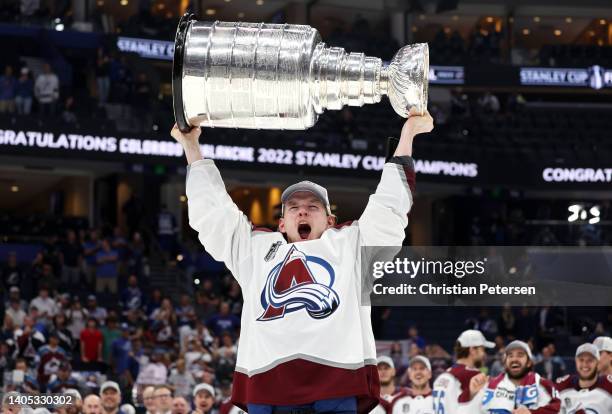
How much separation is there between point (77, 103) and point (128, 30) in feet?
12.6

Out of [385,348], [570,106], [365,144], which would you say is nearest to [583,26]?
[570,106]

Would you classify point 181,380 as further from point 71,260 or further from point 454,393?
point 71,260

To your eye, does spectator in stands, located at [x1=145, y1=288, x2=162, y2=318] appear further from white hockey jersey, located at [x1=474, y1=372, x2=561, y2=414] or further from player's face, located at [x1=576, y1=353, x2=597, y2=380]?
player's face, located at [x1=576, y1=353, x2=597, y2=380]

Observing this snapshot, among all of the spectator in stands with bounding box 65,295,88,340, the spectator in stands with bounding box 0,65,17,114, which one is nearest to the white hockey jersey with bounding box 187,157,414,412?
the spectator in stands with bounding box 65,295,88,340

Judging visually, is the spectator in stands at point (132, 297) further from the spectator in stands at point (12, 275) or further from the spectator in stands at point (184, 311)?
the spectator in stands at point (12, 275)

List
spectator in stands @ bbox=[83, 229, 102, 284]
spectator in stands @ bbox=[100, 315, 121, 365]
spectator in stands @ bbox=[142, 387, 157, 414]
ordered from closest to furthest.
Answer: spectator in stands @ bbox=[142, 387, 157, 414] → spectator in stands @ bbox=[100, 315, 121, 365] → spectator in stands @ bbox=[83, 229, 102, 284]

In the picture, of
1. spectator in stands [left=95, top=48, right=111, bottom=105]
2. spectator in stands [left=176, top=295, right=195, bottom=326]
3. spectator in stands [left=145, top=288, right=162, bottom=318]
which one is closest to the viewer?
spectator in stands [left=176, top=295, right=195, bottom=326]

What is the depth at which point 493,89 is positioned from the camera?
2820 cm

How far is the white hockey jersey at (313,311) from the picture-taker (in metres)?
3.94

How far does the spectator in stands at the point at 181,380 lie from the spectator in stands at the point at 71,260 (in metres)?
5.83

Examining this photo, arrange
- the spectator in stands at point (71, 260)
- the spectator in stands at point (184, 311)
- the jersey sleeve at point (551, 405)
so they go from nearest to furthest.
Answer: the jersey sleeve at point (551, 405)
the spectator in stands at point (184, 311)
the spectator in stands at point (71, 260)

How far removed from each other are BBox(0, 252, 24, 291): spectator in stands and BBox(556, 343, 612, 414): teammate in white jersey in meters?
10.8

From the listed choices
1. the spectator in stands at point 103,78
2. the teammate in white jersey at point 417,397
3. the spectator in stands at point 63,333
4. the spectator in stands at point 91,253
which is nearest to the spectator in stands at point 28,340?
the spectator in stands at point 63,333

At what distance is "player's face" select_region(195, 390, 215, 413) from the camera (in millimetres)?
9835
